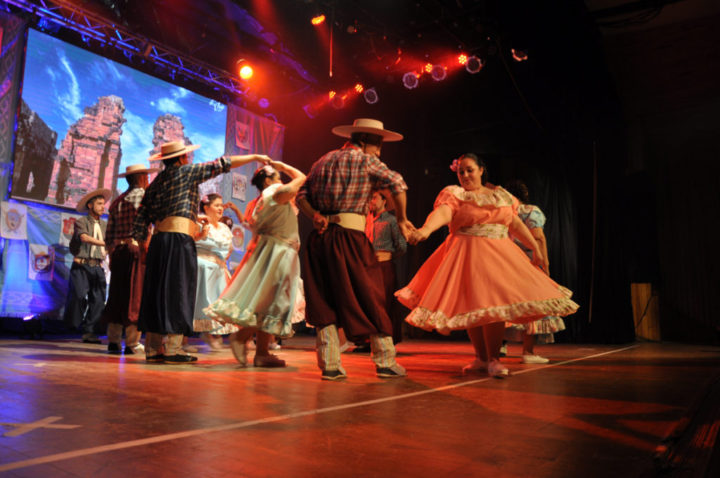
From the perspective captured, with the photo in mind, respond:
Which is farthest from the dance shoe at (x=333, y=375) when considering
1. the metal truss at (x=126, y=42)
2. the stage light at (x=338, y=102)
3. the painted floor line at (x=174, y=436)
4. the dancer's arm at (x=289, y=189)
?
the stage light at (x=338, y=102)

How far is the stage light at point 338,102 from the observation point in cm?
988

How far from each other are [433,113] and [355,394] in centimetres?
797

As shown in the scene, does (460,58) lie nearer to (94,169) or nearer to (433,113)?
(433,113)

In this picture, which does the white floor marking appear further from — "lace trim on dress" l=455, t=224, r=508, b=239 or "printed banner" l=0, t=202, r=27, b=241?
"printed banner" l=0, t=202, r=27, b=241

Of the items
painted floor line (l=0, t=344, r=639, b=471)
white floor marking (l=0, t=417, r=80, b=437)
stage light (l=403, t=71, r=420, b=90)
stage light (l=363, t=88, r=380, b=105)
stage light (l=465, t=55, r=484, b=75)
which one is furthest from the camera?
stage light (l=363, t=88, r=380, b=105)

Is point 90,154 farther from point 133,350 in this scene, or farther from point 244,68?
point 133,350

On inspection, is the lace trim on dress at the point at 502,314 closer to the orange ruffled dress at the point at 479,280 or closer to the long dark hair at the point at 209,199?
the orange ruffled dress at the point at 479,280

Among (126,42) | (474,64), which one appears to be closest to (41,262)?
(126,42)

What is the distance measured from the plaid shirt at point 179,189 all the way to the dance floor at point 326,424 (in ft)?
4.09

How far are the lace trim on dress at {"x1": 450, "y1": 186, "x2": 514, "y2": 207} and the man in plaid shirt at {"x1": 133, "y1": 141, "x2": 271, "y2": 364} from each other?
5.45 feet

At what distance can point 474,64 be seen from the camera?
8.25 meters

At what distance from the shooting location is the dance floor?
1.33 meters

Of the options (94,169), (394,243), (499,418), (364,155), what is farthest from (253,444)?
(94,169)

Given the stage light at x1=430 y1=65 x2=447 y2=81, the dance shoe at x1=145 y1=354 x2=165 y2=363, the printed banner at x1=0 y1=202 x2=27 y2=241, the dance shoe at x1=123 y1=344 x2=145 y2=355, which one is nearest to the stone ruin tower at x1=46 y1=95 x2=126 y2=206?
the printed banner at x1=0 y1=202 x2=27 y2=241
